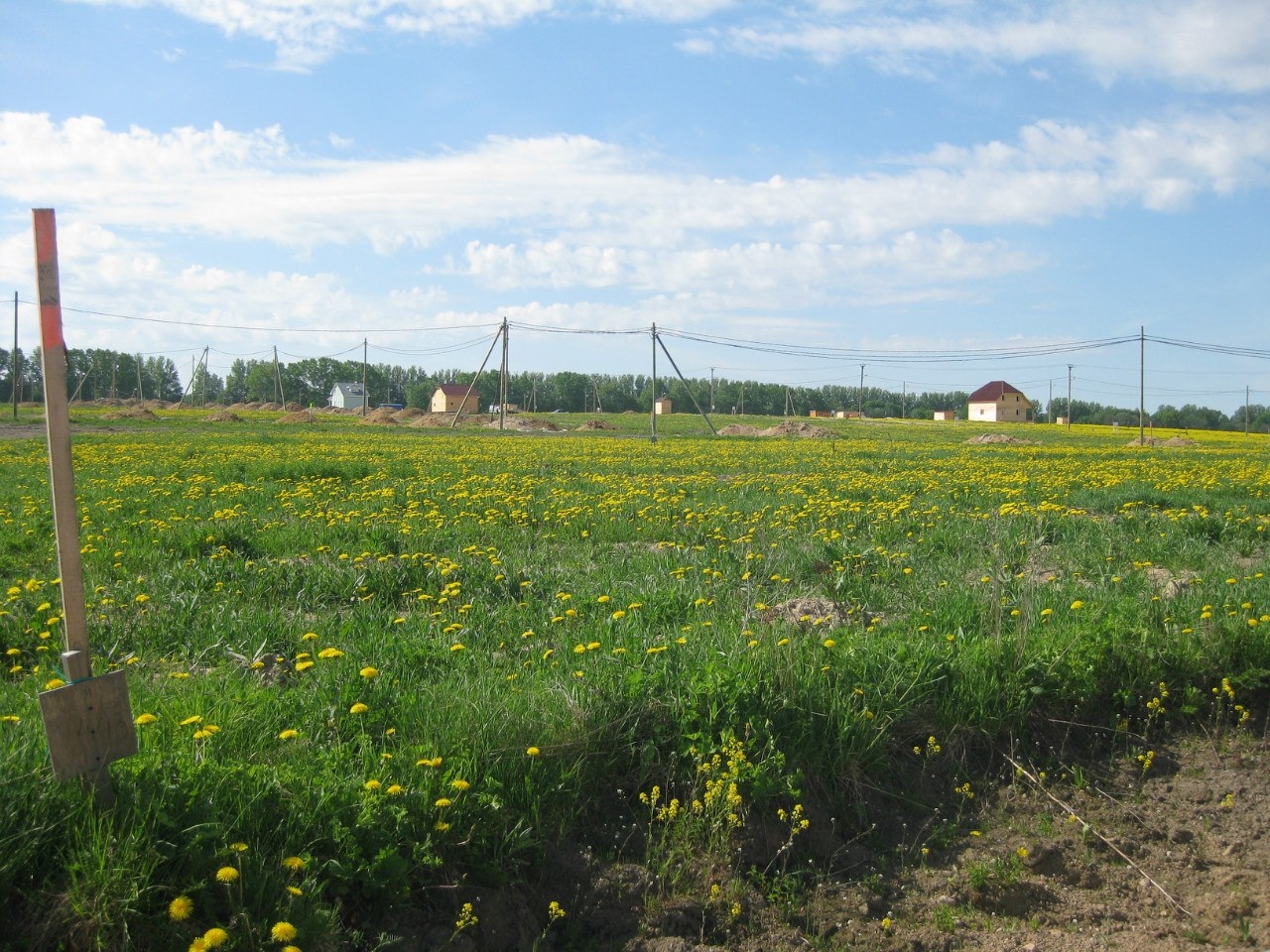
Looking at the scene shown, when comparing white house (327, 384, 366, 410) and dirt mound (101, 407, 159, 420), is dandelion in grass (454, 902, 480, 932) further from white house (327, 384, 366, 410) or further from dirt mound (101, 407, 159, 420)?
white house (327, 384, 366, 410)

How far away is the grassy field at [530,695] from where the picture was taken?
280 cm

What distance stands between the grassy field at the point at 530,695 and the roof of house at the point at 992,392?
339 ft

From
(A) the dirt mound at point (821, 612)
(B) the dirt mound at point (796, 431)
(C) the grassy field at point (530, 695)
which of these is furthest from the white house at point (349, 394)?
(A) the dirt mound at point (821, 612)

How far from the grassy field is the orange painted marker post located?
0.14m

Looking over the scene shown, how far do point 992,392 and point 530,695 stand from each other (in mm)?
111737

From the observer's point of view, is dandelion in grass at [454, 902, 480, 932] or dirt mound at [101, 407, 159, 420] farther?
dirt mound at [101, 407, 159, 420]

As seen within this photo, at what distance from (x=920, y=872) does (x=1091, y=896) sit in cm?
64

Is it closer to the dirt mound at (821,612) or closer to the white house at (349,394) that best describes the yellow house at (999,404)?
the white house at (349,394)

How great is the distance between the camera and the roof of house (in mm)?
105562

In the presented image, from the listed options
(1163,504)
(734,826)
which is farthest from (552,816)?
(1163,504)

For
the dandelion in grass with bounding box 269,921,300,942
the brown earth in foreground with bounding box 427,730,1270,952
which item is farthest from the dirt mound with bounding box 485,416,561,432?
the dandelion in grass with bounding box 269,921,300,942

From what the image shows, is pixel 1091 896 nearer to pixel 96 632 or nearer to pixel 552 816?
pixel 552 816

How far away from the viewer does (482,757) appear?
350 centimetres

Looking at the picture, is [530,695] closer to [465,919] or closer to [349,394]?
[465,919]
